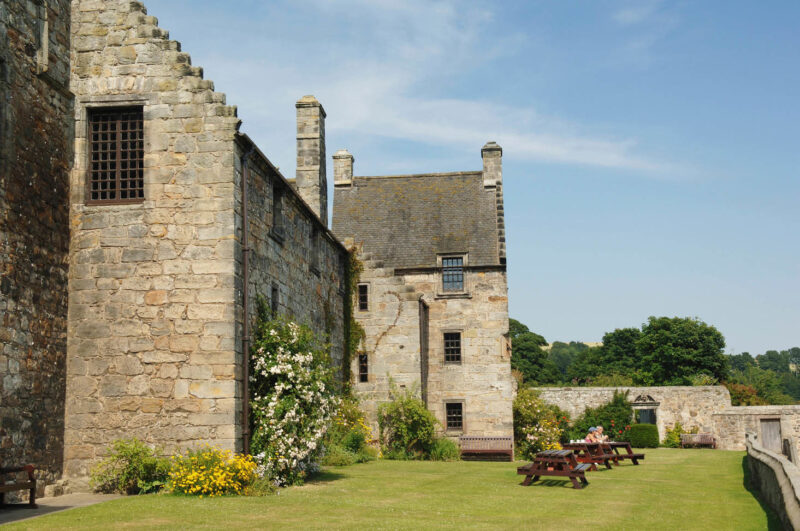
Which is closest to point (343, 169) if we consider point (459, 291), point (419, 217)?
point (419, 217)

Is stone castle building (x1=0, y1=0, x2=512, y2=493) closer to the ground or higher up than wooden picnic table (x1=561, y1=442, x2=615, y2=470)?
higher up

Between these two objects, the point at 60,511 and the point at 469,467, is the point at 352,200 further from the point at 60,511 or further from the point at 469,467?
the point at 60,511

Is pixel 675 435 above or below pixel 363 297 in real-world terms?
below

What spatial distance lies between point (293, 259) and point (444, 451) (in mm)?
9936

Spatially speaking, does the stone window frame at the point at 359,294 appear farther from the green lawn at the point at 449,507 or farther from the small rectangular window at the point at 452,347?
the green lawn at the point at 449,507

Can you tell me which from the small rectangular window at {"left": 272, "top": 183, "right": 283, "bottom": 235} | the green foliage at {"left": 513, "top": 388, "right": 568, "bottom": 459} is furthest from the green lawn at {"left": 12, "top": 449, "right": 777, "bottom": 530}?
the green foliage at {"left": 513, "top": 388, "right": 568, "bottom": 459}

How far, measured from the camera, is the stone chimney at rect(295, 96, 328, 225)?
25.0 m

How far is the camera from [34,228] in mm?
12984

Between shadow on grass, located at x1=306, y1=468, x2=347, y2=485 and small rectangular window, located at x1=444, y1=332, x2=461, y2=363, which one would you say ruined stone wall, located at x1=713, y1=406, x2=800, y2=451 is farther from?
shadow on grass, located at x1=306, y1=468, x2=347, y2=485

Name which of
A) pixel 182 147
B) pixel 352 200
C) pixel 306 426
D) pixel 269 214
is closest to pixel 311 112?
pixel 352 200

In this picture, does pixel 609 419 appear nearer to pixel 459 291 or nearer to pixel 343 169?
pixel 459 291

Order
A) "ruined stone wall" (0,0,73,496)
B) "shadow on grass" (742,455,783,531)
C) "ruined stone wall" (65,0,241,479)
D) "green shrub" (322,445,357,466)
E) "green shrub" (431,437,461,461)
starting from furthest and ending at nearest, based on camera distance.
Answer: "green shrub" (431,437,461,461), "green shrub" (322,445,357,466), "ruined stone wall" (65,0,241,479), "ruined stone wall" (0,0,73,496), "shadow on grass" (742,455,783,531)

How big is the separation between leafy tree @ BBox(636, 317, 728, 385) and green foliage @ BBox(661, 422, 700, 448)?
21964 millimetres

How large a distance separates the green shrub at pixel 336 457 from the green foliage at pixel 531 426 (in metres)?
8.67
